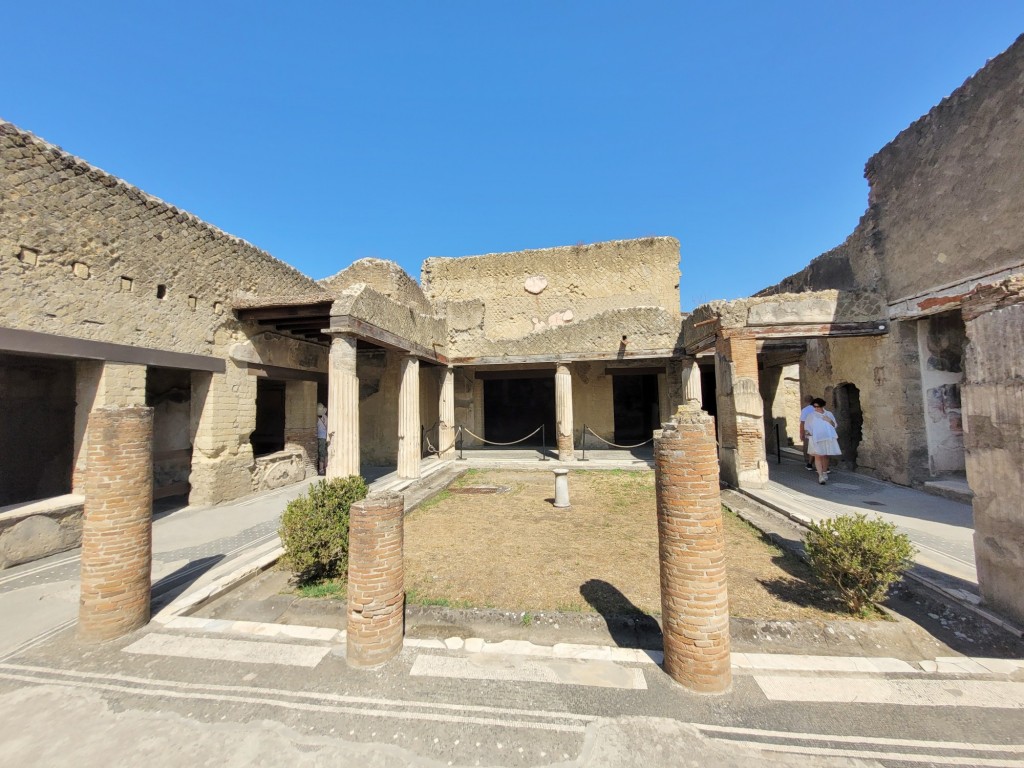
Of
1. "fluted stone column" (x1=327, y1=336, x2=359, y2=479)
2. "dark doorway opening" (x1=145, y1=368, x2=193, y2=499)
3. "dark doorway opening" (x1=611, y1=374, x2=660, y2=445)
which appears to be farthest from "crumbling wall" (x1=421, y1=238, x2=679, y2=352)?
"dark doorway opening" (x1=145, y1=368, x2=193, y2=499)

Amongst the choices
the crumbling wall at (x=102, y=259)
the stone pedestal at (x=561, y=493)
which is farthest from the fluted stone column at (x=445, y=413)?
the stone pedestal at (x=561, y=493)

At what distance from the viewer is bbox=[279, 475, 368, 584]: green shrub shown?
475cm

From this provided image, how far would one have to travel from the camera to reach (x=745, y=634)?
364cm

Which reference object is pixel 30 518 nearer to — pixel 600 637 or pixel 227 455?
pixel 227 455

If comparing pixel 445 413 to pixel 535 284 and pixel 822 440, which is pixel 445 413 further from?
pixel 822 440

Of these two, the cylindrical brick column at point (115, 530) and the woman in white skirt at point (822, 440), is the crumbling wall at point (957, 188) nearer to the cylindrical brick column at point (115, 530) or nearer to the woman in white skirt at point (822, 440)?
the woman in white skirt at point (822, 440)

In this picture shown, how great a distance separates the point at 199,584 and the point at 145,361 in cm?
433

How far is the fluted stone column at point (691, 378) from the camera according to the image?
1230 centimetres

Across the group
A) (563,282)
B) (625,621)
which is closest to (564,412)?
(563,282)

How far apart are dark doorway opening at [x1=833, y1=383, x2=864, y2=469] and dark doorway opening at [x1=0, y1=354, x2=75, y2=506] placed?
17351 millimetres

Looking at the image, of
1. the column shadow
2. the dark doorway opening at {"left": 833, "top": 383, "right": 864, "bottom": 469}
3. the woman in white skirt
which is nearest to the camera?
the column shadow

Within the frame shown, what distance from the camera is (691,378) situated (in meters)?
12.3

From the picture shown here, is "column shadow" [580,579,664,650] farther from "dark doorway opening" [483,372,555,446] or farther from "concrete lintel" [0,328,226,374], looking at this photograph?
"dark doorway opening" [483,372,555,446]

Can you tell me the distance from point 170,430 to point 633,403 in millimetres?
17138
